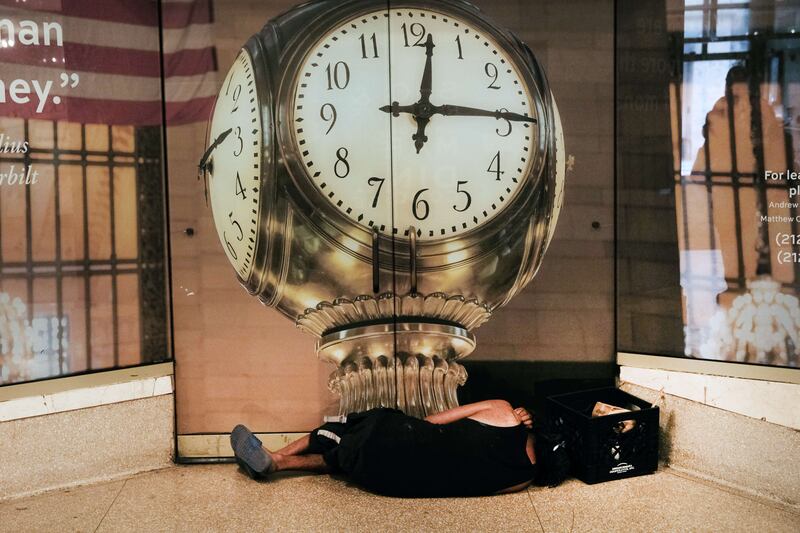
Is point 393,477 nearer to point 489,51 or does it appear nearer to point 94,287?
point 94,287

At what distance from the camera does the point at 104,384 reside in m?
2.95

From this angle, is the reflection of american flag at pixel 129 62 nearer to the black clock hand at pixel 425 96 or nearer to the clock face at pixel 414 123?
the clock face at pixel 414 123

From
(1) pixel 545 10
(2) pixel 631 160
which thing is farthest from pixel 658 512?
(1) pixel 545 10

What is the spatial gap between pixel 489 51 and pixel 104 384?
6.72 ft

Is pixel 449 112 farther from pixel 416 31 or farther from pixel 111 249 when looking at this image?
pixel 111 249

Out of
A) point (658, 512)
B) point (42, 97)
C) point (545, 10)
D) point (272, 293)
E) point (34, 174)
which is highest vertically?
point (545, 10)

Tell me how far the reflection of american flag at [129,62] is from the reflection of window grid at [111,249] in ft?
0.27

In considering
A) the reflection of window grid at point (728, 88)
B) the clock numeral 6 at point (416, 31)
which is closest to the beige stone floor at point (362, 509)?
the reflection of window grid at point (728, 88)

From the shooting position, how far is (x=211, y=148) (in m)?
2.86

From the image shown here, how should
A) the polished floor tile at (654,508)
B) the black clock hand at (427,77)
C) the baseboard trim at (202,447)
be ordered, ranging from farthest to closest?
the baseboard trim at (202,447) → the black clock hand at (427,77) → the polished floor tile at (654,508)

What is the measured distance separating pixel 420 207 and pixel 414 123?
12.8 inches

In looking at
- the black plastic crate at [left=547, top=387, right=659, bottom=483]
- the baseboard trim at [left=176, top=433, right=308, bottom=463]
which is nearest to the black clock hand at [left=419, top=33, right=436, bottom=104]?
the black plastic crate at [left=547, top=387, right=659, bottom=483]

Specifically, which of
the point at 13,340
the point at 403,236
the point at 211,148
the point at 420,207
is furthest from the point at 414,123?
the point at 13,340

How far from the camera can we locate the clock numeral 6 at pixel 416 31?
2766 mm
